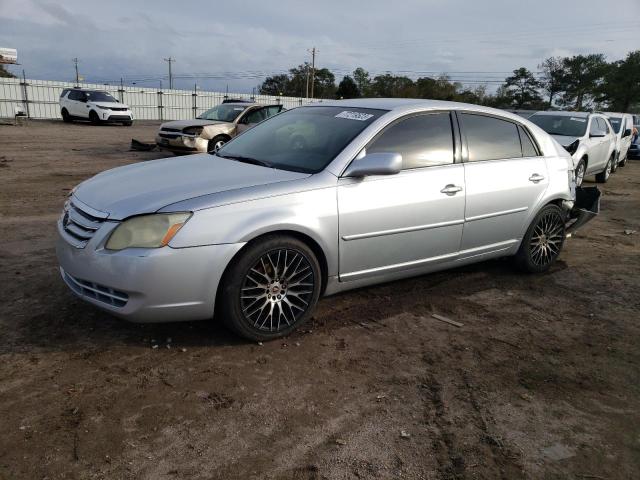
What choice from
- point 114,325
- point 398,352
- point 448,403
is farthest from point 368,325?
point 114,325

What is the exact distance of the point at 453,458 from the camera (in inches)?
99.1

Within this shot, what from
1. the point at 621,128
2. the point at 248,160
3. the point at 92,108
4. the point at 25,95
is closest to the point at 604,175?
the point at 621,128

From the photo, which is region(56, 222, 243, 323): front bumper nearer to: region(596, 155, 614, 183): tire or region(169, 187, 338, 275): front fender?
region(169, 187, 338, 275): front fender

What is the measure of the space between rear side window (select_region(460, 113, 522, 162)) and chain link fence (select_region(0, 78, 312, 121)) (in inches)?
902

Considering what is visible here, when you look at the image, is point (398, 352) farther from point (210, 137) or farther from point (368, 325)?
point (210, 137)

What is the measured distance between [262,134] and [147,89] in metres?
35.0

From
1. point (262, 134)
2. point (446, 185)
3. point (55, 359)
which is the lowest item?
point (55, 359)

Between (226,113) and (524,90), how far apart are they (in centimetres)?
6820

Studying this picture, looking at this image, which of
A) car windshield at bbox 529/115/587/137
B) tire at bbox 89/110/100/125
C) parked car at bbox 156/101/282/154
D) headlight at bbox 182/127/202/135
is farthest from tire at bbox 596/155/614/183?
tire at bbox 89/110/100/125

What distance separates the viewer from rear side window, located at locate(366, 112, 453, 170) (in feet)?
13.2

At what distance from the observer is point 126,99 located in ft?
116

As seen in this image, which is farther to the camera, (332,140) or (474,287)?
(474,287)

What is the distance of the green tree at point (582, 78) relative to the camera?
211ft

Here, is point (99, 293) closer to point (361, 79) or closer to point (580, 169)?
point (580, 169)
